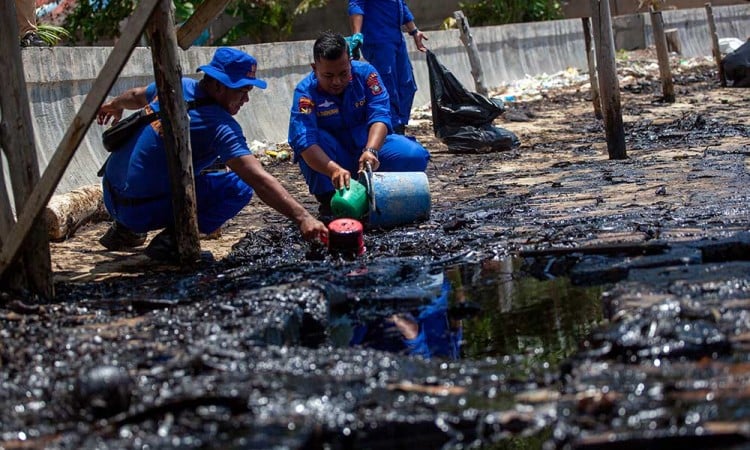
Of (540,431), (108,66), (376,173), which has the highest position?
(108,66)

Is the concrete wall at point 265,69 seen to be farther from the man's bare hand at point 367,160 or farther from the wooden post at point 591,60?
the wooden post at point 591,60

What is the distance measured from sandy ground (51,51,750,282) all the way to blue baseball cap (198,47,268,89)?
1175 mm

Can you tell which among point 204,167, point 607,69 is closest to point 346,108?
point 204,167

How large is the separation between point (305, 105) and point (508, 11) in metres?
19.0

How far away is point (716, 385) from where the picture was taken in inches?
140

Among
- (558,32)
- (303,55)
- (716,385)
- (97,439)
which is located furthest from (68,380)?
(558,32)

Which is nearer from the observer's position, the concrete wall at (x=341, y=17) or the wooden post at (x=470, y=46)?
the wooden post at (x=470, y=46)

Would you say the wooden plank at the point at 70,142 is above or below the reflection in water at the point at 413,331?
above

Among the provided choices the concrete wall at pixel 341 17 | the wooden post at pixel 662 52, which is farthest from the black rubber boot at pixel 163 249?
the concrete wall at pixel 341 17

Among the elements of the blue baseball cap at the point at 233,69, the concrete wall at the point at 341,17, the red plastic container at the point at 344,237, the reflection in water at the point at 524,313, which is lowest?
the reflection in water at the point at 524,313

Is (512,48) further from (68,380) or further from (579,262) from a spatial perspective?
(68,380)

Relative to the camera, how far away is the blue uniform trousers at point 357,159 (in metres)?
7.42

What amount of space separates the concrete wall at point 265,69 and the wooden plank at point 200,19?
1815 mm

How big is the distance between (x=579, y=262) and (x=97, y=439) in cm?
295
